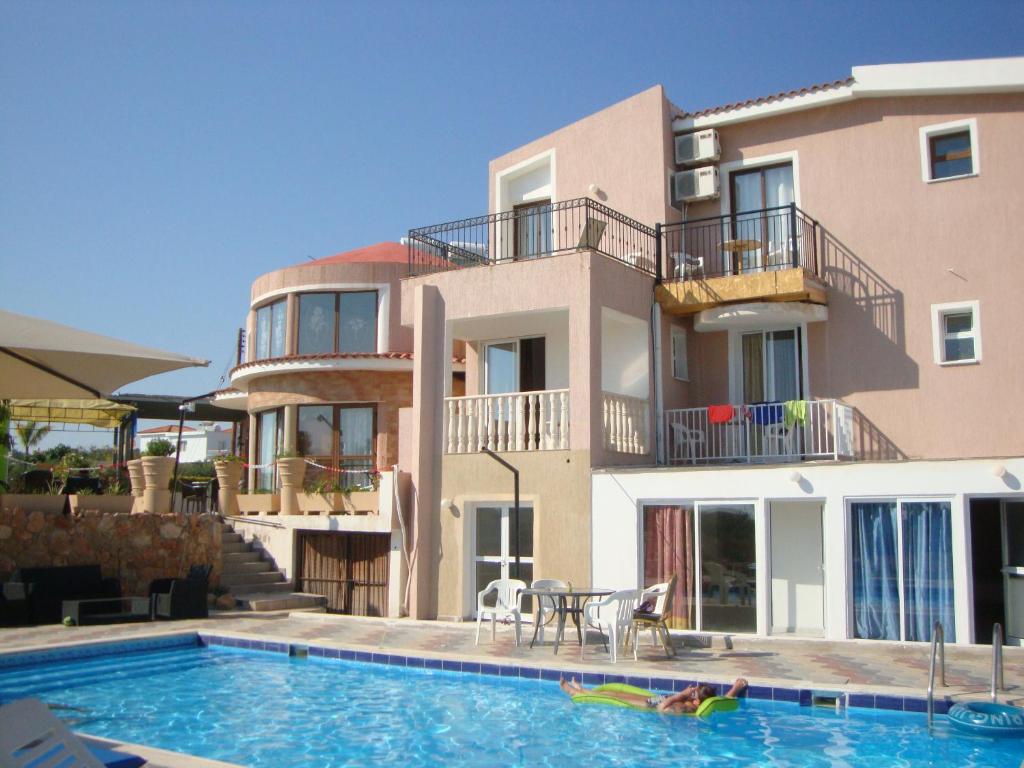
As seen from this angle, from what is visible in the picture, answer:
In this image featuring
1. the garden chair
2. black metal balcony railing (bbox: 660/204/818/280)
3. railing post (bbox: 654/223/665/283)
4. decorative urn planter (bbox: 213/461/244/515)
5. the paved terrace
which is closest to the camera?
the paved terrace

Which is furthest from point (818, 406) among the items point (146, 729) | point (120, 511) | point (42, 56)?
point (120, 511)

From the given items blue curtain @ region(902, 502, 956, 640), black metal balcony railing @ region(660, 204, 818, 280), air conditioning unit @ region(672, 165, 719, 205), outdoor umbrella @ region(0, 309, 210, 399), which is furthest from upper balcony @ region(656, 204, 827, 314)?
outdoor umbrella @ region(0, 309, 210, 399)

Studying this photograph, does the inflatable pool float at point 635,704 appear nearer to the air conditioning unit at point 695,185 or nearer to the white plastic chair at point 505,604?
the white plastic chair at point 505,604

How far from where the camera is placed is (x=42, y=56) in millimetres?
11555

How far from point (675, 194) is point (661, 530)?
719cm

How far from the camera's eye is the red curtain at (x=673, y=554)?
634 inches

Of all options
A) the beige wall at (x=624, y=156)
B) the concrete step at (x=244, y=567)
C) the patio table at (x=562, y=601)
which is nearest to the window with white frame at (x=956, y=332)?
the beige wall at (x=624, y=156)

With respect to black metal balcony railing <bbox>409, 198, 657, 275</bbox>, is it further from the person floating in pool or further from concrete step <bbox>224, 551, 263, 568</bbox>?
the person floating in pool

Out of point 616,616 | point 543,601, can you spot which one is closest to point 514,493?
point 543,601

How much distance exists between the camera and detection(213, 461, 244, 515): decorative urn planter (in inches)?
953

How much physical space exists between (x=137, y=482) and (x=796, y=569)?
15.0 meters

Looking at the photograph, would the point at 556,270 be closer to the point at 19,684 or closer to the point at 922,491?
the point at 922,491

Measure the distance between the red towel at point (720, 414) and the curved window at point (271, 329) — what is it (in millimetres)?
12886

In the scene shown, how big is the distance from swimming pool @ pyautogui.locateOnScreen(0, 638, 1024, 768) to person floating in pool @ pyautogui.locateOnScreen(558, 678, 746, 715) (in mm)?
143
